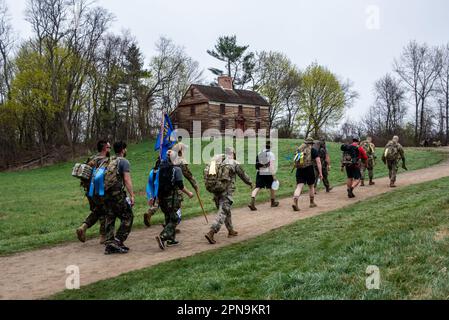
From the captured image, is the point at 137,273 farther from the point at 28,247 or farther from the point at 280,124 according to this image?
the point at 280,124

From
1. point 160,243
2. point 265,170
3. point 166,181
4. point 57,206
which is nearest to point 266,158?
point 265,170

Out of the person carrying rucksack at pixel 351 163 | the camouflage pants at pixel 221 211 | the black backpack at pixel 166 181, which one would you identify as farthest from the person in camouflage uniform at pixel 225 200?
the person carrying rucksack at pixel 351 163

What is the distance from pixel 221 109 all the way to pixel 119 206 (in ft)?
144

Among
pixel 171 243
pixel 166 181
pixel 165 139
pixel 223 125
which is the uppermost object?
pixel 223 125

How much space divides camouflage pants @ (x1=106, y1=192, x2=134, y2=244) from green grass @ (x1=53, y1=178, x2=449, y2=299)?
5.43 feet

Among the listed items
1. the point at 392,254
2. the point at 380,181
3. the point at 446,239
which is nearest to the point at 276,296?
the point at 392,254

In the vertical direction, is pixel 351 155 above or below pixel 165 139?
below

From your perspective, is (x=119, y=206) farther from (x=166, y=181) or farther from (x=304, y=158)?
(x=304, y=158)

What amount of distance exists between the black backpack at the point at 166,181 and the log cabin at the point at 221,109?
41.9 meters

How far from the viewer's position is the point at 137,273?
22.5 ft

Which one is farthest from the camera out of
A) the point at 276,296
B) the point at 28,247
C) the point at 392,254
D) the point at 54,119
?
the point at 54,119

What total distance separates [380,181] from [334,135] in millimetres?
52898

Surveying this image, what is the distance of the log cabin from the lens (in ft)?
167

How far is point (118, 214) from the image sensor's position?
27.8ft
